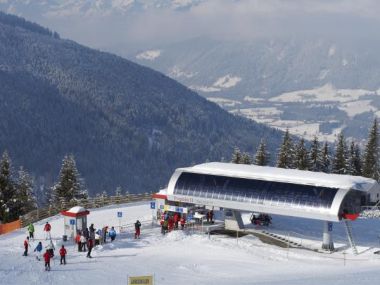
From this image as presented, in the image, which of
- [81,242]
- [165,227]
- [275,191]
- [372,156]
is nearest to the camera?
[81,242]

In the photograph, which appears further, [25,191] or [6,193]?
[25,191]

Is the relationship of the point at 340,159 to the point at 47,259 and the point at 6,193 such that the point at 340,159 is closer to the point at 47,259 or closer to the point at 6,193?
the point at 6,193

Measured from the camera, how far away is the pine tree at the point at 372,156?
295 feet

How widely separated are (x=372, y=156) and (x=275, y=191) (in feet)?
140

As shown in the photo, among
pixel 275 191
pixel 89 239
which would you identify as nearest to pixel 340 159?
pixel 275 191

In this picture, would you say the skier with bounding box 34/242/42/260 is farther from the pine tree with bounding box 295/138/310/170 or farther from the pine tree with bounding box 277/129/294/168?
the pine tree with bounding box 295/138/310/170

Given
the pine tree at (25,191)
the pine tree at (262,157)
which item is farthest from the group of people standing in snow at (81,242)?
the pine tree at (262,157)

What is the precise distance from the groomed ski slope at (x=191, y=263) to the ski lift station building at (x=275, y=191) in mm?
2755

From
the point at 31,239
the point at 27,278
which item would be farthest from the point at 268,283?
the point at 31,239

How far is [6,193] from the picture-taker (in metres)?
70.6

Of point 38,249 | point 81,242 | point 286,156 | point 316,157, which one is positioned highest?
point 286,156

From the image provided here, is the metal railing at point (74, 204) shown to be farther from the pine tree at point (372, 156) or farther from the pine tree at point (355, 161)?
the pine tree at point (372, 156)

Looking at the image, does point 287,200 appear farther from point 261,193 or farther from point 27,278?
point 27,278

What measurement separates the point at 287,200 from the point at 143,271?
14367 millimetres
